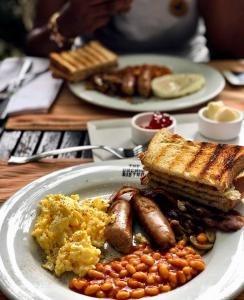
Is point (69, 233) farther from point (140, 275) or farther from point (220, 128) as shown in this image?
point (220, 128)

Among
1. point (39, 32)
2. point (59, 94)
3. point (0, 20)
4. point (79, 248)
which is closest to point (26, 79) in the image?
point (59, 94)

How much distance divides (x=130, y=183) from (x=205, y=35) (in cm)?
203

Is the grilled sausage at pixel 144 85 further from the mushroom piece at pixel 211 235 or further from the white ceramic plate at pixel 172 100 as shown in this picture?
the mushroom piece at pixel 211 235

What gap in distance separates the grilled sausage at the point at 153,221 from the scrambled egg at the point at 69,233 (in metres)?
0.12

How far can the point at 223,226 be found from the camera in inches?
68.4

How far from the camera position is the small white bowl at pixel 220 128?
2.39 meters

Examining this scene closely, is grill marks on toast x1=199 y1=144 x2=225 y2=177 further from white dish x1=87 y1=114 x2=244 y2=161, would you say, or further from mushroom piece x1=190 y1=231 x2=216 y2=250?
white dish x1=87 y1=114 x2=244 y2=161

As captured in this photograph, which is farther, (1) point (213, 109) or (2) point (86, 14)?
(2) point (86, 14)

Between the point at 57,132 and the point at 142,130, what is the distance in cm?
48

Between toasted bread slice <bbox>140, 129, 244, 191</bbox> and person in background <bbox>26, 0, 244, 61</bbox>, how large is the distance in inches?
58.9

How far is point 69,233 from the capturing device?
1.72 meters

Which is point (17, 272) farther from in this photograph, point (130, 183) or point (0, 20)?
point (0, 20)

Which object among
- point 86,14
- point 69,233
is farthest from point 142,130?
point 86,14

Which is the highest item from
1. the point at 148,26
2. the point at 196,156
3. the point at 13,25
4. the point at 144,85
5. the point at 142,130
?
the point at 196,156
